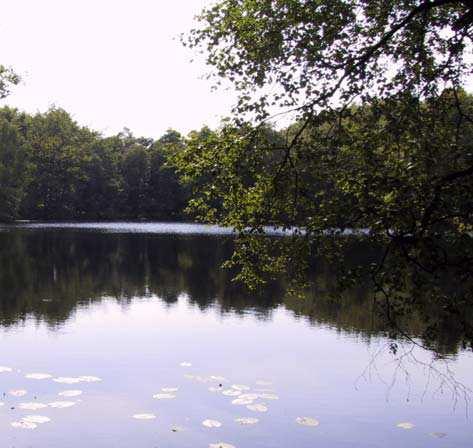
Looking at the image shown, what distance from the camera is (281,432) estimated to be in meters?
13.9

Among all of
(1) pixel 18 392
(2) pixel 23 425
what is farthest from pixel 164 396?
(2) pixel 23 425

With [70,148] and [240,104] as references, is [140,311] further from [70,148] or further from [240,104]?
[70,148]

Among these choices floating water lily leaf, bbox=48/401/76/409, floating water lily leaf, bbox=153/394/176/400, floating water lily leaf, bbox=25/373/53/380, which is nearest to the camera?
floating water lily leaf, bbox=48/401/76/409

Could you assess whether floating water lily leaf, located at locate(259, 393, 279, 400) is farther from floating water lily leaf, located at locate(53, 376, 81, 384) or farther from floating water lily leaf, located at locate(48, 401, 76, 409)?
floating water lily leaf, located at locate(53, 376, 81, 384)

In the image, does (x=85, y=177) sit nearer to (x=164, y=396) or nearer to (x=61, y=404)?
(x=164, y=396)

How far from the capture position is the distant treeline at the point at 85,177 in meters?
126

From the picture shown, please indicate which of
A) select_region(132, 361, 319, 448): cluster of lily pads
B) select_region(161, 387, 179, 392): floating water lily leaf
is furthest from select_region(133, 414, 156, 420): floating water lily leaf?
select_region(161, 387, 179, 392): floating water lily leaf

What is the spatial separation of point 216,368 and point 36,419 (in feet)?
21.9

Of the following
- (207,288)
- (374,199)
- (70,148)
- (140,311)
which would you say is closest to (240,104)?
(374,199)

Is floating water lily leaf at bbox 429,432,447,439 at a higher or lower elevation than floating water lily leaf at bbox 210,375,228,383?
lower

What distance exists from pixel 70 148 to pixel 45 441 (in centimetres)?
12286

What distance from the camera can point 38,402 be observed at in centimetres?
1525

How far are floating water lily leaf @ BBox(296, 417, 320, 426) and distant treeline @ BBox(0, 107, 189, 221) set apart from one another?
342ft

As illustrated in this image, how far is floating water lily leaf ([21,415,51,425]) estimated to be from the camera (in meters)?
13.9
